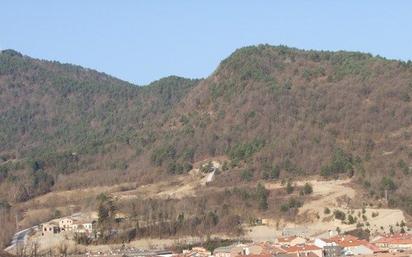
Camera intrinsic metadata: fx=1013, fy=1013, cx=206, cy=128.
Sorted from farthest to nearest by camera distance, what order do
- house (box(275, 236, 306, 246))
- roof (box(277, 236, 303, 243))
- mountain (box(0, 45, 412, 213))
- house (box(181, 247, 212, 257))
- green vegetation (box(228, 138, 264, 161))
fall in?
green vegetation (box(228, 138, 264, 161)), mountain (box(0, 45, 412, 213)), roof (box(277, 236, 303, 243)), house (box(275, 236, 306, 246)), house (box(181, 247, 212, 257))

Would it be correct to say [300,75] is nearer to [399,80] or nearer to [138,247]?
[399,80]

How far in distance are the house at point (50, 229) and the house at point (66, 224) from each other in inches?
15.3

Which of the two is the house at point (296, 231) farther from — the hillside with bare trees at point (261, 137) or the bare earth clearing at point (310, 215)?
the hillside with bare trees at point (261, 137)

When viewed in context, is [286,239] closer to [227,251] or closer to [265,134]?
[227,251]

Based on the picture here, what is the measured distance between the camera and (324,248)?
6706cm

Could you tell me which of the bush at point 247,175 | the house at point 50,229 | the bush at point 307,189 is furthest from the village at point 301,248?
the bush at point 247,175

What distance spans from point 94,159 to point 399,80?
128 ft

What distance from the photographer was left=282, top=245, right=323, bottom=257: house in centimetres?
6494

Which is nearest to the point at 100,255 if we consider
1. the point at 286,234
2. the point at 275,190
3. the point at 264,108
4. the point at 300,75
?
the point at 286,234

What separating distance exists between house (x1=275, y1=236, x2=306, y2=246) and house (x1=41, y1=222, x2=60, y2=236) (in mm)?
24852

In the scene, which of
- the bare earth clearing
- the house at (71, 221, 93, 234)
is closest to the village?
the bare earth clearing

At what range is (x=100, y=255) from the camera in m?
74.2

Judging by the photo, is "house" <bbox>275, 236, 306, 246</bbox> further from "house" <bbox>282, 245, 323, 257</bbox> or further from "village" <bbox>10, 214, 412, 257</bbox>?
"house" <bbox>282, 245, 323, 257</bbox>

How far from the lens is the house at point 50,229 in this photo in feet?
296
